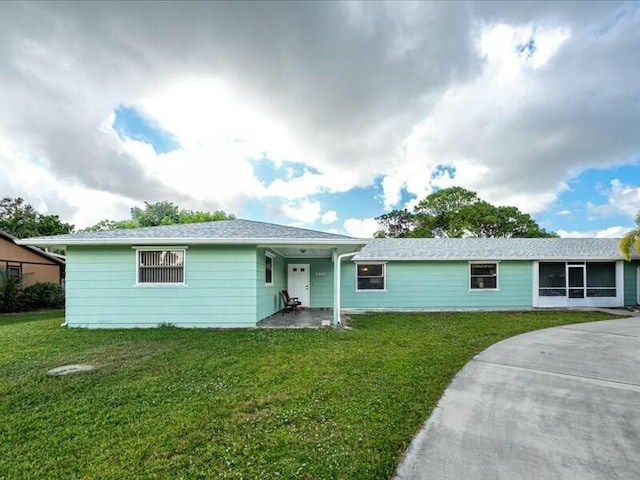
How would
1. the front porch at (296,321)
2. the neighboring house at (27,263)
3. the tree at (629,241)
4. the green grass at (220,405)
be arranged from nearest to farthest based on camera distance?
1. the green grass at (220,405)
2. the front porch at (296,321)
3. the tree at (629,241)
4. the neighboring house at (27,263)

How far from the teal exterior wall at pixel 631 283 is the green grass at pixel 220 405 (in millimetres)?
12096

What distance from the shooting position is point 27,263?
712 inches

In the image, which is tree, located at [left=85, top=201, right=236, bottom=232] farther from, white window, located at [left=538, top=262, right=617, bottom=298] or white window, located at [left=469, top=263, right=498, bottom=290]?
white window, located at [left=538, top=262, right=617, bottom=298]

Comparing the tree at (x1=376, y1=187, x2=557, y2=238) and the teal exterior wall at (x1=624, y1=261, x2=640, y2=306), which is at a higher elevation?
the tree at (x1=376, y1=187, x2=557, y2=238)

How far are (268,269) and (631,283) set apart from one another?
16132mm

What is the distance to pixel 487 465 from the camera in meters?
2.93

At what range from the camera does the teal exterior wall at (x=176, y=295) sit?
10.2 m

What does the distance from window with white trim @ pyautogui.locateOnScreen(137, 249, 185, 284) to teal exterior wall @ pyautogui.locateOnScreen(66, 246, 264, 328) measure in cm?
21

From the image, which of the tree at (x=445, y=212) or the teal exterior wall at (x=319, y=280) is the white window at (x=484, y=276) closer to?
the teal exterior wall at (x=319, y=280)

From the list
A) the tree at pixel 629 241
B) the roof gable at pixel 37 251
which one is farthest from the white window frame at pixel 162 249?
the tree at pixel 629 241

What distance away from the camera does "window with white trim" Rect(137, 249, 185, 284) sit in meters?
10.3

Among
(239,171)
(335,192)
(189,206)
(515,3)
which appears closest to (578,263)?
(515,3)

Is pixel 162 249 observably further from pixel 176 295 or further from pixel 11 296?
pixel 11 296

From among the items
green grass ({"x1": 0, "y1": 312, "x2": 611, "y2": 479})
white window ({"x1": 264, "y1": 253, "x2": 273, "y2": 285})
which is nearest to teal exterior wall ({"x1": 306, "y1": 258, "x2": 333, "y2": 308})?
white window ({"x1": 264, "y1": 253, "x2": 273, "y2": 285})
